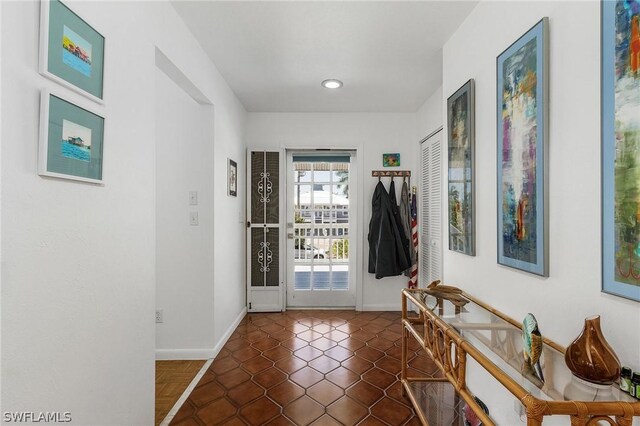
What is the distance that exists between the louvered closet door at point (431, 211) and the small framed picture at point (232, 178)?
6.85ft

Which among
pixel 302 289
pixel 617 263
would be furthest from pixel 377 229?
pixel 617 263

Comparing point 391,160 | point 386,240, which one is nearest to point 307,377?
point 386,240

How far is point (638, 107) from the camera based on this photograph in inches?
33.0

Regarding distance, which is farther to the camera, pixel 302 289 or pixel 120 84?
pixel 302 289

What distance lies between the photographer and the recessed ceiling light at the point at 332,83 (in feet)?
9.20

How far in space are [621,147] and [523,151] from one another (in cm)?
43

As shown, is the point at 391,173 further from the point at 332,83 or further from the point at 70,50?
the point at 70,50

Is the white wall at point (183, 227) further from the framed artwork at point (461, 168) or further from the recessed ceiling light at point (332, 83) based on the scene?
the framed artwork at point (461, 168)

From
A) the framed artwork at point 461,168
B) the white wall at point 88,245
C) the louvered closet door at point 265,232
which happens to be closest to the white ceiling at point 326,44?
the white wall at point 88,245

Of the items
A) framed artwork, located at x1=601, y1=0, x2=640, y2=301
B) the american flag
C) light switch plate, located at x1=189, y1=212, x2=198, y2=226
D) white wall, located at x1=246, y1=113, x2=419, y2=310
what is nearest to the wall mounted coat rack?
white wall, located at x1=246, y1=113, x2=419, y2=310

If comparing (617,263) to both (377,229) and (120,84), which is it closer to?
(120,84)

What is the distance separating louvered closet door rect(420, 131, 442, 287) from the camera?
3084mm

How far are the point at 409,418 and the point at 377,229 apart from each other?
207 centimetres

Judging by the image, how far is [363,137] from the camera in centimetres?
375
